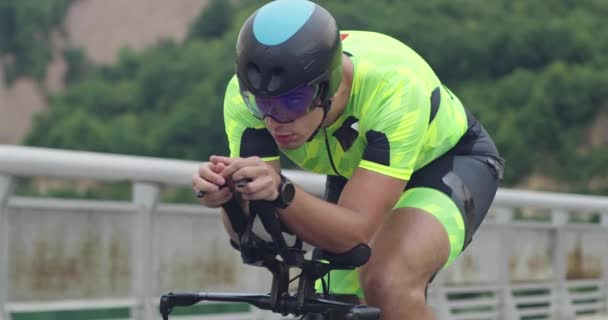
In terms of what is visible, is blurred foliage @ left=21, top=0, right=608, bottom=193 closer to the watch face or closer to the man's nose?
the man's nose

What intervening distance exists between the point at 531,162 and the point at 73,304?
7245cm

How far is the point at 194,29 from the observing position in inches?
4210

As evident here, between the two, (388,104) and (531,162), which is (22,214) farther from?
(531,162)

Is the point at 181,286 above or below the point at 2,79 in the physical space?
below

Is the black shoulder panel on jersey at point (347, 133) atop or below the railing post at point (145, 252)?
atop

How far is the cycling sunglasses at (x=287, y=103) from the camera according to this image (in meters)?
3.45

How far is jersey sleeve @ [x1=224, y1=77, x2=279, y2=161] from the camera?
399 centimetres

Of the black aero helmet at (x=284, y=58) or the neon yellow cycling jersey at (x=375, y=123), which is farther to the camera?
the neon yellow cycling jersey at (x=375, y=123)

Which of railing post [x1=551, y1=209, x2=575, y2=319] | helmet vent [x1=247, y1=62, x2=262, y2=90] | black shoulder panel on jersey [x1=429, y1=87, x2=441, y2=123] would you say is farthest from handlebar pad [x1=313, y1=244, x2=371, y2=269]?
railing post [x1=551, y1=209, x2=575, y2=319]

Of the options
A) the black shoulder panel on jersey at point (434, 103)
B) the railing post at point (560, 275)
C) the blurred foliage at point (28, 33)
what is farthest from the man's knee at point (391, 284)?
the blurred foliage at point (28, 33)

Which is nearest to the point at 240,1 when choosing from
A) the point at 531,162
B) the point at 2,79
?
the point at 2,79

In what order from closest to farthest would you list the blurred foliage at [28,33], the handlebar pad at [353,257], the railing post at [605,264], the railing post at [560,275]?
the handlebar pad at [353,257] < the railing post at [560,275] < the railing post at [605,264] < the blurred foliage at [28,33]

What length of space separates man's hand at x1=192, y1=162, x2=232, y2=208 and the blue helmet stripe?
0.35 meters

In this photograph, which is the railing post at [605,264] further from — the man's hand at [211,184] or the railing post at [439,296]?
the man's hand at [211,184]
